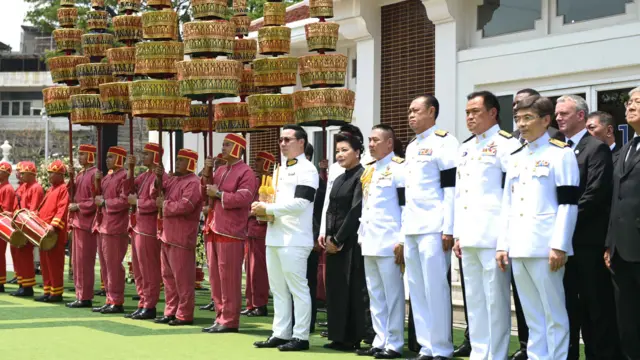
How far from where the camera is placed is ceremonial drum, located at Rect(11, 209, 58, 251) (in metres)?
12.8

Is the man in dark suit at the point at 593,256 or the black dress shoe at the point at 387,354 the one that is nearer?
the man in dark suit at the point at 593,256

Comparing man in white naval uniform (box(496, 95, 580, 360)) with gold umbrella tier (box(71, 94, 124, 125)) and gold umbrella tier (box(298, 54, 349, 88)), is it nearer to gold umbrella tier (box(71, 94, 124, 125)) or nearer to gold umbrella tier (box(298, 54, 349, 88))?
gold umbrella tier (box(298, 54, 349, 88))

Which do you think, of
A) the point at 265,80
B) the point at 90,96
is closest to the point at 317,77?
the point at 265,80

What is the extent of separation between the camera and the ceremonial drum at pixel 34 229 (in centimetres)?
1280

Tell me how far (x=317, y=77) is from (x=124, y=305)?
386cm

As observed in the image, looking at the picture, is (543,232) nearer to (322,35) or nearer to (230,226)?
(230,226)

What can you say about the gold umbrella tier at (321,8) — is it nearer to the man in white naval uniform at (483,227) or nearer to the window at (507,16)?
the window at (507,16)

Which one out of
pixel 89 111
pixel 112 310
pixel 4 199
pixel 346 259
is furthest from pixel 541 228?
pixel 4 199

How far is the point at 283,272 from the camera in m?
8.91

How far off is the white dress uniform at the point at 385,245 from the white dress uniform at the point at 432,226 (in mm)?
372

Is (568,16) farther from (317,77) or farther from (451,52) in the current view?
(317,77)

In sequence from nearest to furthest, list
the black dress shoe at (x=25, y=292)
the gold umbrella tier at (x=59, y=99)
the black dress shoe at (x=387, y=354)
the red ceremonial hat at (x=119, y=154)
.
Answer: the black dress shoe at (x=387, y=354) → the red ceremonial hat at (x=119, y=154) → the gold umbrella tier at (x=59, y=99) → the black dress shoe at (x=25, y=292)

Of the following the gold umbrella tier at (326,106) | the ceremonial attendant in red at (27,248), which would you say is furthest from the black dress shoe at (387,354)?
the ceremonial attendant in red at (27,248)

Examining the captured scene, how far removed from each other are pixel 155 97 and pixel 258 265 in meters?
2.30
